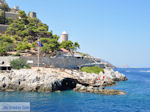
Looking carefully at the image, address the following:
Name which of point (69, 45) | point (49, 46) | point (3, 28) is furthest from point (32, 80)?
point (3, 28)

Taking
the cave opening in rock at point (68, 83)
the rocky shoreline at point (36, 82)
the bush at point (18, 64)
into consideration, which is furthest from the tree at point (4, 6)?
the cave opening in rock at point (68, 83)

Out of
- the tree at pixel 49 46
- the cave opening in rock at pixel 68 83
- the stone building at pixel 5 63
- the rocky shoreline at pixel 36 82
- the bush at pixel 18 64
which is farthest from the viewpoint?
the tree at pixel 49 46

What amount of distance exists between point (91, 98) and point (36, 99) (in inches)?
302

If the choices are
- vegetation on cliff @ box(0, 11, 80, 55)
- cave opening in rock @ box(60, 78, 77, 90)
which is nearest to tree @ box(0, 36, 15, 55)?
vegetation on cliff @ box(0, 11, 80, 55)

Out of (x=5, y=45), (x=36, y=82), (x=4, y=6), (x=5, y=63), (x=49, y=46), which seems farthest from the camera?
(x=4, y=6)

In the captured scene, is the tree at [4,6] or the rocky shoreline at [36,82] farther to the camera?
the tree at [4,6]

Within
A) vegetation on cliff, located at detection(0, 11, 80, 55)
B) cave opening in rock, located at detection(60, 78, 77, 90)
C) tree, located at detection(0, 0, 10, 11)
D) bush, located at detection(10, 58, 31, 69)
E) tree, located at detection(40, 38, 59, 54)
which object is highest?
tree, located at detection(0, 0, 10, 11)

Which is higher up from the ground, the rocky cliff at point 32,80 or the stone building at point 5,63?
the stone building at point 5,63

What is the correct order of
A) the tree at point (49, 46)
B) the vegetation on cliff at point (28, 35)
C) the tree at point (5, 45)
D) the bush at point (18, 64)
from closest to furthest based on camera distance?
the bush at point (18, 64)
the tree at point (5, 45)
the tree at point (49, 46)
the vegetation on cliff at point (28, 35)

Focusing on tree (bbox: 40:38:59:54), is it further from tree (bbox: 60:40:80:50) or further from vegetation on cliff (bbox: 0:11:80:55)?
tree (bbox: 60:40:80:50)

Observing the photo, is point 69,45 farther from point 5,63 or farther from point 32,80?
→ point 32,80

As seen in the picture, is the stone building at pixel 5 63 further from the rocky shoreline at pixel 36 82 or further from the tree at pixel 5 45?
the tree at pixel 5 45

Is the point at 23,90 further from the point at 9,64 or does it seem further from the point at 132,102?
the point at 132,102

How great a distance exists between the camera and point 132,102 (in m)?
23.8
